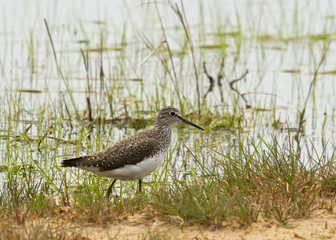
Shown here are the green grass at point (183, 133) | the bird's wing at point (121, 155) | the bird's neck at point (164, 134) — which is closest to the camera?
the green grass at point (183, 133)

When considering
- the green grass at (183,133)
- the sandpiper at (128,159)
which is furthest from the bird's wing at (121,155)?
the green grass at (183,133)

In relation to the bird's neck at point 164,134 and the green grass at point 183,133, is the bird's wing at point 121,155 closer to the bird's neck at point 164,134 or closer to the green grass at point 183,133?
the bird's neck at point 164,134

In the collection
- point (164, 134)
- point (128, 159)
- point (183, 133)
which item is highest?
point (164, 134)

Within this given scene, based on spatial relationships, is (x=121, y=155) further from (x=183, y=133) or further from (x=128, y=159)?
(x=183, y=133)

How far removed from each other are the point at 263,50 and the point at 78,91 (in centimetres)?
399

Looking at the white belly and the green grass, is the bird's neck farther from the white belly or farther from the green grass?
the white belly

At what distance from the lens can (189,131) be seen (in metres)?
9.30

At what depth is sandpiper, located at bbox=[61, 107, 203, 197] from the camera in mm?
6340

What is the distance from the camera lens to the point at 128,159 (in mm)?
6512

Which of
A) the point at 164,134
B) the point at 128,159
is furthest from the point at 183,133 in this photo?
the point at 128,159

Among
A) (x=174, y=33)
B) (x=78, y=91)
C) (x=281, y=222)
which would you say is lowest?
(x=281, y=222)

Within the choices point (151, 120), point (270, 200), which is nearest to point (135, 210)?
point (270, 200)

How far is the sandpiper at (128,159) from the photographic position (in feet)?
20.8

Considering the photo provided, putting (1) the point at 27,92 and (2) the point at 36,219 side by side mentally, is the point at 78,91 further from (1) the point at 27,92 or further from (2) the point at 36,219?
(2) the point at 36,219
